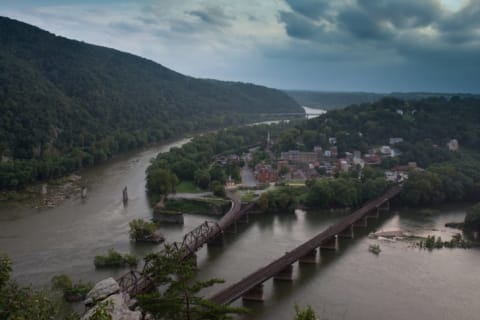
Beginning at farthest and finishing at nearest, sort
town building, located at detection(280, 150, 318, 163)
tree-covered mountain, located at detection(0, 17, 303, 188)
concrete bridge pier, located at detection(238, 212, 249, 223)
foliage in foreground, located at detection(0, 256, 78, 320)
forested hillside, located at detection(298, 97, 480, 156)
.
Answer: forested hillside, located at detection(298, 97, 480, 156)
town building, located at detection(280, 150, 318, 163)
tree-covered mountain, located at detection(0, 17, 303, 188)
concrete bridge pier, located at detection(238, 212, 249, 223)
foliage in foreground, located at detection(0, 256, 78, 320)

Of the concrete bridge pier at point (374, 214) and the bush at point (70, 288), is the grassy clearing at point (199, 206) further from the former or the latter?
the bush at point (70, 288)

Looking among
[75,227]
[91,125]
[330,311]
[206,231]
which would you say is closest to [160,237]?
[206,231]

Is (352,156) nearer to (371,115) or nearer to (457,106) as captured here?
(371,115)

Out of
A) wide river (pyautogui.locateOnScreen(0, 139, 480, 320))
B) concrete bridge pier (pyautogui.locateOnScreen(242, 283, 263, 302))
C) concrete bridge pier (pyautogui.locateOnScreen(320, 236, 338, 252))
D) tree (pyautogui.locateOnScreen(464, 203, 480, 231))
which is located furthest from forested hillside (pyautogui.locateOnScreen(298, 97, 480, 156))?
concrete bridge pier (pyautogui.locateOnScreen(242, 283, 263, 302))

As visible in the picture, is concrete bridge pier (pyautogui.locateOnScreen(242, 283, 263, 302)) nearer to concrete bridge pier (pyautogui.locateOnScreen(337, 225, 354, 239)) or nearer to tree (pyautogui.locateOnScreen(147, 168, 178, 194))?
concrete bridge pier (pyautogui.locateOnScreen(337, 225, 354, 239))

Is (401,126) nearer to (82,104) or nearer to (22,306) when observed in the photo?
(82,104)
